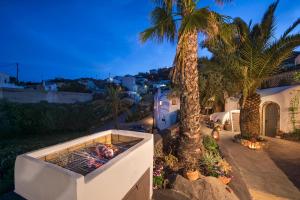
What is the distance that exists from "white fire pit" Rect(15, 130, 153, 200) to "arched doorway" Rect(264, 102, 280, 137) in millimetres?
11750

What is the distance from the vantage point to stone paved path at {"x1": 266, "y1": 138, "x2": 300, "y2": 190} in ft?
24.3

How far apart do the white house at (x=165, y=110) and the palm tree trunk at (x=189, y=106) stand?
13348 millimetres

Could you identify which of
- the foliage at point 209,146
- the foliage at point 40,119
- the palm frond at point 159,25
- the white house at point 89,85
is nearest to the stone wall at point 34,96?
the foliage at point 40,119

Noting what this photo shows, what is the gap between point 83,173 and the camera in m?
2.97

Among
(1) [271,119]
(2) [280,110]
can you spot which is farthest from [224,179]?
(1) [271,119]

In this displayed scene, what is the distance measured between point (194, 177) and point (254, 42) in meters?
7.72

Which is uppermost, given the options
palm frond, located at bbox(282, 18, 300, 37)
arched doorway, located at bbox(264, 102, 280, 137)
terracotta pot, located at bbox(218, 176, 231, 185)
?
palm frond, located at bbox(282, 18, 300, 37)

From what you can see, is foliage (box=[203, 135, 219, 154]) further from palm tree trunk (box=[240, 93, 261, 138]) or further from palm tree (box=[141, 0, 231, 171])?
palm tree trunk (box=[240, 93, 261, 138])

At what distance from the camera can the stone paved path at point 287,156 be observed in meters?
7.40

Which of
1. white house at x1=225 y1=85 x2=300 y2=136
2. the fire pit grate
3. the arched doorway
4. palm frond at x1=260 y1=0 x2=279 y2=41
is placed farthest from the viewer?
the arched doorway

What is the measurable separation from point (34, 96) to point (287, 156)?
83.4ft

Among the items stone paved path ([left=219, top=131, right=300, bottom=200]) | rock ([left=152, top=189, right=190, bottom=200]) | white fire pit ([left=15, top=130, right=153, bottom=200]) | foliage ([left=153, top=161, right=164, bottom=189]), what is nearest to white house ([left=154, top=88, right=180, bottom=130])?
stone paved path ([left=219, top=131, right=300, bottom=200])

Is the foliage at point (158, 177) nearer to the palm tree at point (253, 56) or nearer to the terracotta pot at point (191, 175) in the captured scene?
the terracotta pot at point (191, 175)

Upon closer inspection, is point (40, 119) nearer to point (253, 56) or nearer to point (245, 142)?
point (245, 142)
